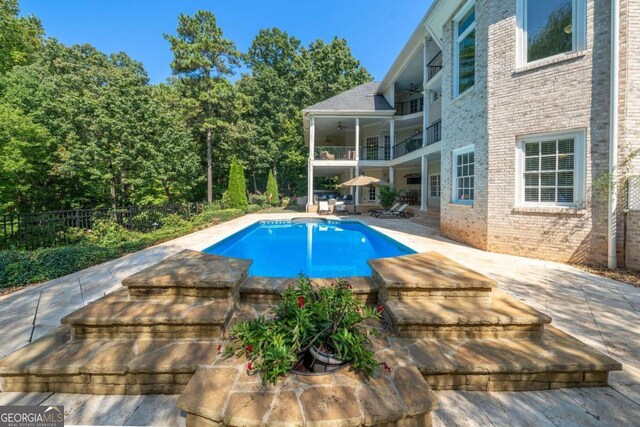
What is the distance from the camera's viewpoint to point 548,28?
625cm

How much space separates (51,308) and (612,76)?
35.4 ft

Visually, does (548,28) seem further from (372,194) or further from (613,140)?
(372,194)

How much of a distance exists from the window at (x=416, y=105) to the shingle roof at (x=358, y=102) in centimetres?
188

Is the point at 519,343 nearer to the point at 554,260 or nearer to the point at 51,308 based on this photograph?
the point at 554,260

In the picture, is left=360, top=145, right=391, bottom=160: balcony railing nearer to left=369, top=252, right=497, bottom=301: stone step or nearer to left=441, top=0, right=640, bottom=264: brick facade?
left=441, top=0, right=640, bottom=264: brick facade

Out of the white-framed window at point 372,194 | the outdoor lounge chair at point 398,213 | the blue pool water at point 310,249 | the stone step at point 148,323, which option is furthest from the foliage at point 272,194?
the stone step at point 148,323

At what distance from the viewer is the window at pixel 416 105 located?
18953mm

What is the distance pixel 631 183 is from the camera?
5305 mm

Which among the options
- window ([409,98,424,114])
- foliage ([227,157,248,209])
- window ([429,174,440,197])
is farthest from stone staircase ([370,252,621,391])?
window ([409,98,424,114])

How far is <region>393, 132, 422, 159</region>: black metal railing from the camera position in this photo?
16312 mm

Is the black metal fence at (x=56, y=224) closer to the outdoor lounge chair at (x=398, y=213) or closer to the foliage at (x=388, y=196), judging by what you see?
the outdoor lounge chair at (x=398, y=213)

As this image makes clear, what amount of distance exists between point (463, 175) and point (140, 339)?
9162 mm

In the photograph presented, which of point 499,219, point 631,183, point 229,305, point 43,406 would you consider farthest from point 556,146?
point 43,406

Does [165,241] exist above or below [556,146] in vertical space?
below
